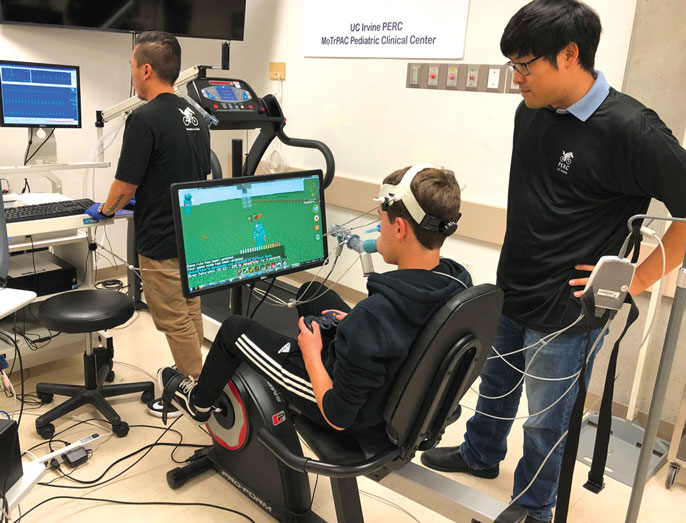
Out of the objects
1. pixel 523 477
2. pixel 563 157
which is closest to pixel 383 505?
pixel 523 477

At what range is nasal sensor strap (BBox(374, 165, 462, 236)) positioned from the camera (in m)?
1.36

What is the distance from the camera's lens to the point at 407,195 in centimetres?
137

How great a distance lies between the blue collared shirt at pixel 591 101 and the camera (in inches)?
60.6

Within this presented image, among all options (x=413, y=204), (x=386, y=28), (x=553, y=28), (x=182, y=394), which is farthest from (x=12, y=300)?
(x=386, y=28)

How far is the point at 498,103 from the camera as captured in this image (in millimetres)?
2941

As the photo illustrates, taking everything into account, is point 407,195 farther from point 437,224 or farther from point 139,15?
point 139,15

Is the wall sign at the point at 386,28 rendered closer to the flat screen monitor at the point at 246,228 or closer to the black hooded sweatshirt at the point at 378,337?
the flat screen monitor at the point at 246,228

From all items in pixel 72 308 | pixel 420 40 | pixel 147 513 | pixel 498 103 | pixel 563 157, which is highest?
pixel 420 40

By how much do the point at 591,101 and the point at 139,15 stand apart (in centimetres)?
305

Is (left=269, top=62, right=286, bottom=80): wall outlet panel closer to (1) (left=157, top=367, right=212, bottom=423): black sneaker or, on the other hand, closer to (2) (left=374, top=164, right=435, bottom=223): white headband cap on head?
(1) (left=157, top=367, right=212, bottom=423): black sneaker

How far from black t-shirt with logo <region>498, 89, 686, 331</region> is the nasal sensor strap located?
0.42 m

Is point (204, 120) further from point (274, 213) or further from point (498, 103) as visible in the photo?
point (498, 103)

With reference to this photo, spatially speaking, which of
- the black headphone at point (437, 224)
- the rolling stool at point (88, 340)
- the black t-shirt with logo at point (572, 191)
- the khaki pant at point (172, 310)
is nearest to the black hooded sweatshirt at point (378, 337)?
the black headphone at point (437, 224)

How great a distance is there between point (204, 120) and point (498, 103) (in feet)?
4.85
